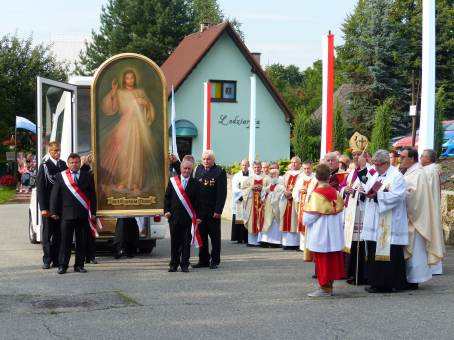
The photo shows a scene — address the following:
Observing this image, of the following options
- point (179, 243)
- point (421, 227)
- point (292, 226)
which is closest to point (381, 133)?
point (292, 226)

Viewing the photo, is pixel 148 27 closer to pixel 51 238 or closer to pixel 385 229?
pixel 51 238

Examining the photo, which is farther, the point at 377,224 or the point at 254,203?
the point at 254,203

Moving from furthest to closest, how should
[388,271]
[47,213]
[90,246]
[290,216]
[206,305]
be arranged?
[290,216] < [90,246] < [47,213] < [388,271] < [206,305]

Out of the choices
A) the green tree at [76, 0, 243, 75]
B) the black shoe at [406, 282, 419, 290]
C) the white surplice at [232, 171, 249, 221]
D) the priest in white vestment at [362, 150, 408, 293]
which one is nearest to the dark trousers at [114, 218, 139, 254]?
the white surplice at [232, 171, 249, 221]

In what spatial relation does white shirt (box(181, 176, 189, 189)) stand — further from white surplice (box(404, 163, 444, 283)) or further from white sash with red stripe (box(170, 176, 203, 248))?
white surplice (box(404, 163, 444, 283))

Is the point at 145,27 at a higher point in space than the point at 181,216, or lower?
higher

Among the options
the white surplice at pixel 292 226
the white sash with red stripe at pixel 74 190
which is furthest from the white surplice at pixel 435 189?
the white surplice at pixel 292 226

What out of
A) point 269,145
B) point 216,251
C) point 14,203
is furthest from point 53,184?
point 269,145

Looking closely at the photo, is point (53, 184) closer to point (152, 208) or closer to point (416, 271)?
point (152, 208)

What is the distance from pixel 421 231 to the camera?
11.3 meters

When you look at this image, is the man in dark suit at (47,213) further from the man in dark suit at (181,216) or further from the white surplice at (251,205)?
the white surplice at (251,205)

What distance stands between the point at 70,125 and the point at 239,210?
16.4 ft

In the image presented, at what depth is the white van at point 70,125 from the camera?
14430 mm

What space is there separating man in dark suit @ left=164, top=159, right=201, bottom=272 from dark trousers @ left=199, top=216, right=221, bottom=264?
46 centimetres
